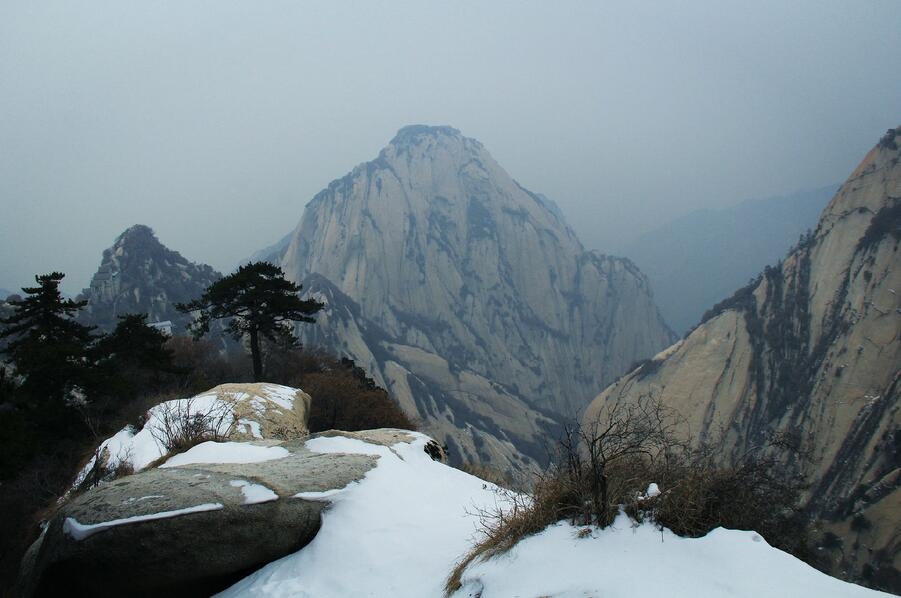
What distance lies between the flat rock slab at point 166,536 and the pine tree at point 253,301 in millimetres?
21104

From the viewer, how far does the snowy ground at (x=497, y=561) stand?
4.45 m

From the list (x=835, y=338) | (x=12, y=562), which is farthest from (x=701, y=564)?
(x=835, y=338)

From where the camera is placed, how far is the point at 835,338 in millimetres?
71250

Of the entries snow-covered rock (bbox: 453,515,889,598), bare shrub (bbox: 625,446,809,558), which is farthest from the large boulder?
bare shrub (bbox: 625,446,809,558)

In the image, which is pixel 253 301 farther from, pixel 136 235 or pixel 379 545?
pixel 136 235

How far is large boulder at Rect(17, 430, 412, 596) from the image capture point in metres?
5.92

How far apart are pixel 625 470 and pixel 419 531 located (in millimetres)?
2860

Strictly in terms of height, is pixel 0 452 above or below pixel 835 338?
above

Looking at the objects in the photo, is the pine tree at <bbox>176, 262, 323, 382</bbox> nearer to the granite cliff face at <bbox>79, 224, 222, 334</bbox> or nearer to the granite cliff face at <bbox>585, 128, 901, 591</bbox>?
the granite cliff face at <bbox>585, 128, 901, 591</bbox>

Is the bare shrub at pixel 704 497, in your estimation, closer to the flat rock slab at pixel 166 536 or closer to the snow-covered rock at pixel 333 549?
the snow-covered rock at pixel 333 549

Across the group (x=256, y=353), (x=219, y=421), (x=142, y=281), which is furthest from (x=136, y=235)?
(x=219, y=421)

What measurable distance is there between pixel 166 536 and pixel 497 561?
3.78 m

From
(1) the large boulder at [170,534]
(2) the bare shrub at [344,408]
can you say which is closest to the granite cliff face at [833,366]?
→ (2) the bare shrub at [344,408]

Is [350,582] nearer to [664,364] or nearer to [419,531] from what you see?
[419,531]
